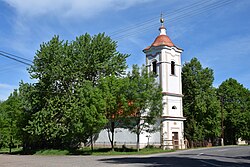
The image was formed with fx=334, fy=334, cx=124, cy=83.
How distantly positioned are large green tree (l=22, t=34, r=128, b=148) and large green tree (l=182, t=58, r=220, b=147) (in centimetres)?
1371

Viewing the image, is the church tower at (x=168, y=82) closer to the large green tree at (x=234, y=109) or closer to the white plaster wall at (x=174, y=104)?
the white plaster wall at (x=174, y=104)

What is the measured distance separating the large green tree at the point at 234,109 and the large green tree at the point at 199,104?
6.20 metres

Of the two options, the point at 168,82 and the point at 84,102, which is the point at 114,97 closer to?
the point at 84,102

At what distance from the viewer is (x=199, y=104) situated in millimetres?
48562

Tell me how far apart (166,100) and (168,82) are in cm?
231

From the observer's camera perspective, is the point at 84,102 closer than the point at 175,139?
Yes

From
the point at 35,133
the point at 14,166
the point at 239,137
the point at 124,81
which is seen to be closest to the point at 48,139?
the point at 35,133

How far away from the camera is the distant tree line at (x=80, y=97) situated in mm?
34562

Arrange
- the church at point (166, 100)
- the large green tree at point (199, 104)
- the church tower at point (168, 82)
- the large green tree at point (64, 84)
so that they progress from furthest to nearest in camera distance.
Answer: the large green tree at point (199, 104) → the church tower at point (168, 82) → the church at point (166, 100) → the large green tree at point (64, 84)

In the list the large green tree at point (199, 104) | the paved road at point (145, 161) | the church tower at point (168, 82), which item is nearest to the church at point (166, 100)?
the church tower at point (168, 82)

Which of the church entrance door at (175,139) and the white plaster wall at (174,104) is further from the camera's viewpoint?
the white plaster wall at (174,104)

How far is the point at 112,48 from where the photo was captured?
136ft

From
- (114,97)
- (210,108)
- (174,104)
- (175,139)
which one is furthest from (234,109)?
(114,97)

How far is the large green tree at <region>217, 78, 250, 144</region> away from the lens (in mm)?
55125
